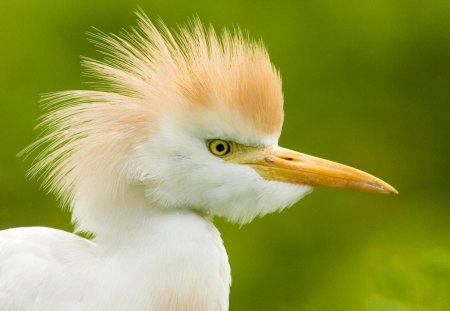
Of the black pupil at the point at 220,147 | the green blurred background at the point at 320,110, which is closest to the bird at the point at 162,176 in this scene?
the black pupil at the point at 220,147

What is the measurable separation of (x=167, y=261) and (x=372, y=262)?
1520 mm

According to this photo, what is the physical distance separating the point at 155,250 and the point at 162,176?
0.51 ft

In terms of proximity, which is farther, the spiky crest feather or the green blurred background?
the green blurred background

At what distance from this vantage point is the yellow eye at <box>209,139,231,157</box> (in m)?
2.03

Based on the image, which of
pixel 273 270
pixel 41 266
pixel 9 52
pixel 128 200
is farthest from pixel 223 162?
pixel 9 52

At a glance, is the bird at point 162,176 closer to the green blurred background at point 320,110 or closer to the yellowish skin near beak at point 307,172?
the yellowish skin near beak at point 307,172

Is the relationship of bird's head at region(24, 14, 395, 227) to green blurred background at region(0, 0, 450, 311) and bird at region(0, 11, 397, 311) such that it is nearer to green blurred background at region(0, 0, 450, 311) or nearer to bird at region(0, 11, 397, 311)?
bird at region(0, 11, 397, 311)

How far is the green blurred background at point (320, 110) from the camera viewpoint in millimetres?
4129

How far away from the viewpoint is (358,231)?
426 cm

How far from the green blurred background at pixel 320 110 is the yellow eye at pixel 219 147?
5.87 feet

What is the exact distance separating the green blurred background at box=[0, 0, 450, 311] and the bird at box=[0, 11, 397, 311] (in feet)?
5.63

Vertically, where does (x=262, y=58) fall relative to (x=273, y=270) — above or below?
above

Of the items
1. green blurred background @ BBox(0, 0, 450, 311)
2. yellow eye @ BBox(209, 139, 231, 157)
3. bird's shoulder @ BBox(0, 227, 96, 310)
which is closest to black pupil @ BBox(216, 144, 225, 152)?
yellow eye @ BBox(209, 139, 231, 157)

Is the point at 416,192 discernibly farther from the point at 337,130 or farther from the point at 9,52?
the point at 9,52
